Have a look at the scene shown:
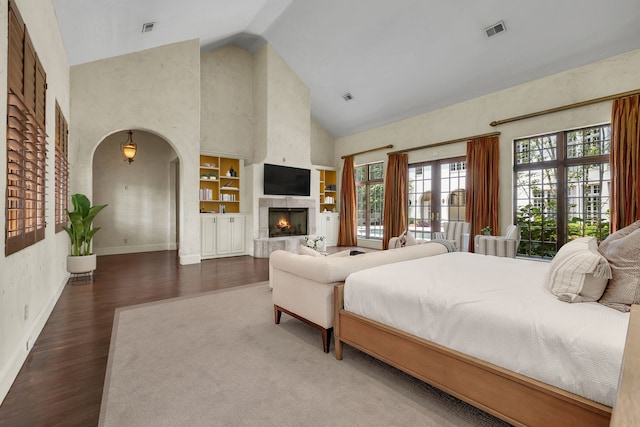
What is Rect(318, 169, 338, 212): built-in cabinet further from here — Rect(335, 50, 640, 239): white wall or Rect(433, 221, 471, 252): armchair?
Rect(433, 221, 471, 252): armchair

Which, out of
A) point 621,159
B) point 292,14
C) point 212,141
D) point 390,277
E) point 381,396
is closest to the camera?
point 381,396

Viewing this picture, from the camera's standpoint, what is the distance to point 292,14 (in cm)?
598

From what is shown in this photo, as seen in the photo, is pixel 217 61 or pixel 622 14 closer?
pixel 622 14

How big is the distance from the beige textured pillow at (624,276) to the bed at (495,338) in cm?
7

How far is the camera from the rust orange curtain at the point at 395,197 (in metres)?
7.28

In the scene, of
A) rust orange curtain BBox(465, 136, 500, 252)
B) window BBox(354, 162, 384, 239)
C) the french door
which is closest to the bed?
rust orange curtain BBox(465, 136, 500, 252)

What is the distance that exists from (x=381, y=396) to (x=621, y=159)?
4.93 metres

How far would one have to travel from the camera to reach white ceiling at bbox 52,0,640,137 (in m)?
3.99

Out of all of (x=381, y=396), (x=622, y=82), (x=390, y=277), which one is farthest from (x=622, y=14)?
(x=381, y=396)

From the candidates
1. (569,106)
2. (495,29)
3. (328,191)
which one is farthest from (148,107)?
(569,106)

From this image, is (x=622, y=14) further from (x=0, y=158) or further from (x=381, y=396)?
(x=0, y=158)

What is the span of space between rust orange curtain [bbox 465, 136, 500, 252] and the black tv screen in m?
3.68

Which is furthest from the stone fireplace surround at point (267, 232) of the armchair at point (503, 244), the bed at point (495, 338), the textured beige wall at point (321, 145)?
the bed at point (495, 338)

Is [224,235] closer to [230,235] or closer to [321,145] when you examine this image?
[230,235]
